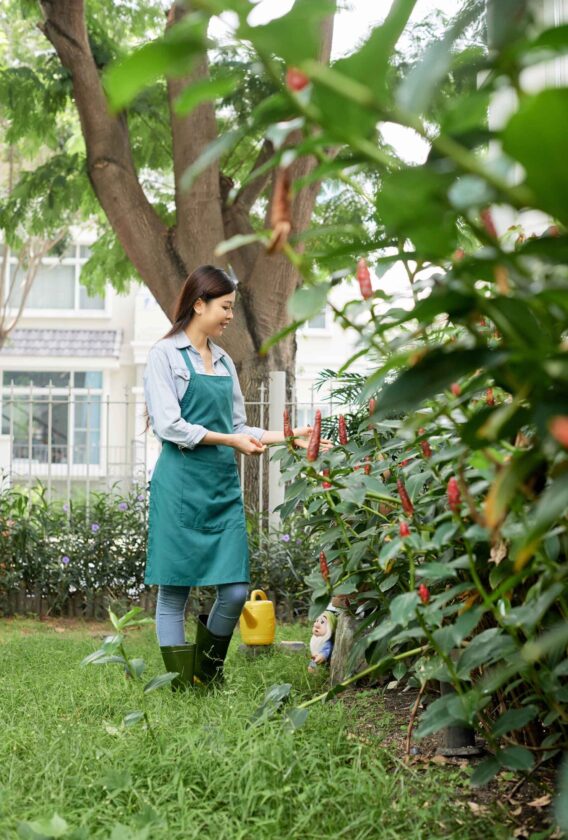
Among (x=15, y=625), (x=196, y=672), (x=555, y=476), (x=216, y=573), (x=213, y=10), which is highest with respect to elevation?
(x=213, y=10)

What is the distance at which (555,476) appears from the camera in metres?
1.10

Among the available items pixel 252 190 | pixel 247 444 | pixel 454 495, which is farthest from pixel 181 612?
pixel 252 190

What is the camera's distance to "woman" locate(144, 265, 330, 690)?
3934mm

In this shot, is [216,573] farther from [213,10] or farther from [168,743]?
[213,10]

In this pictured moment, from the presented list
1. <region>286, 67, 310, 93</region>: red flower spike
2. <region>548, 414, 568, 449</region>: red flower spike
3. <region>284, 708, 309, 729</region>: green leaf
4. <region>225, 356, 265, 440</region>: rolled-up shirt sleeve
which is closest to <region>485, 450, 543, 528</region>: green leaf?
<region>548, 414, 568, 449</region>: red flower spike

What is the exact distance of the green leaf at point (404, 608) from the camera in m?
1.89

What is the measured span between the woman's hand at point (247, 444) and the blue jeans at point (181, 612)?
0.57 m

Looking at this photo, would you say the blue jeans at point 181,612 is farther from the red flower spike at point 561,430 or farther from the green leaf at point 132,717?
the red flower spike at point 561,430

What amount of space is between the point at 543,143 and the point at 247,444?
308 centimetres

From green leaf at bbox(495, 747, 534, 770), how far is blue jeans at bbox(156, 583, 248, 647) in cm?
204

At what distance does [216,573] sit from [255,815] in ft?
5.61

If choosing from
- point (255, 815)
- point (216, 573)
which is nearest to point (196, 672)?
point (216, 573)

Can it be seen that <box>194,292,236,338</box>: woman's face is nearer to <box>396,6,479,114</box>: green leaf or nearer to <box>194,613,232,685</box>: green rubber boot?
<box>194,613,232,685</box>: green rubber boot

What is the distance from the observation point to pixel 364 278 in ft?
5.45
